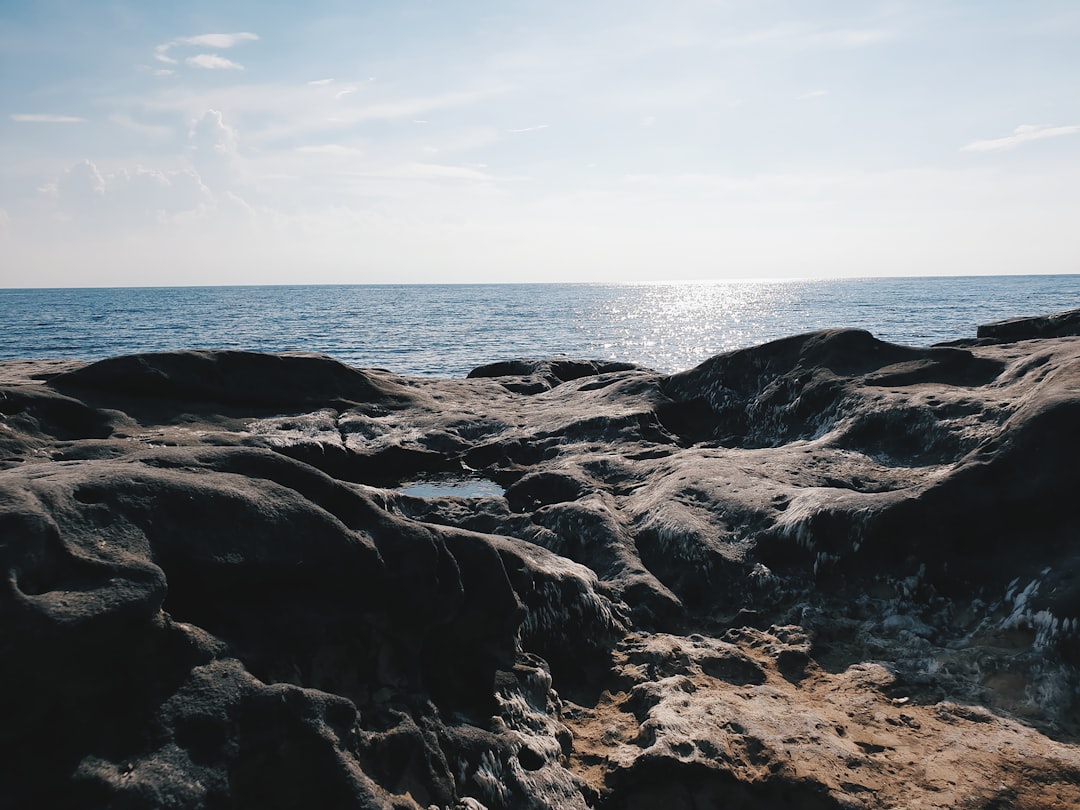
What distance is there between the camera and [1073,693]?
6867 mm

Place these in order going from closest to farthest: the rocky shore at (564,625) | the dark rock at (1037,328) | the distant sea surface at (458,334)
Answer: the rocky shore at (564,625) < the dark rock at (1037,328) < the distant sea surface at (458,334)

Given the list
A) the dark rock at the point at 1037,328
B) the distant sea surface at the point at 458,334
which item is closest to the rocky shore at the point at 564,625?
the dark rock at the point at 1037,328

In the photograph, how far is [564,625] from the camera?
26.0 feet

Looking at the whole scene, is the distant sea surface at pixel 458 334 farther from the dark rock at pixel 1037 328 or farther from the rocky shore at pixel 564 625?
the rocky shore at pixel 564 625

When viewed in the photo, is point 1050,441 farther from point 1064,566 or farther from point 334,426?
point 334,426

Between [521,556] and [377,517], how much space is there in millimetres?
1844

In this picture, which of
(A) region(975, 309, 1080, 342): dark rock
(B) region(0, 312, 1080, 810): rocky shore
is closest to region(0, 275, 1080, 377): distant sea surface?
(A) region(975, 309, 1080, 342): dark rock

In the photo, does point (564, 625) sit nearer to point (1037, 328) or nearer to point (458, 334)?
point (1037, 328)

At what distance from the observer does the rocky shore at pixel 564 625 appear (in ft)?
15.5

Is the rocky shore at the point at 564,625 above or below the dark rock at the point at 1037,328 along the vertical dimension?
below

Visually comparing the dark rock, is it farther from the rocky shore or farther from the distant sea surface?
the distant sea surface

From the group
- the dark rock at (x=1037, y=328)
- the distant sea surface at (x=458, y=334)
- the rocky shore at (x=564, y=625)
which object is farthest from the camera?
the distant sea surface at (x=458, y=334)

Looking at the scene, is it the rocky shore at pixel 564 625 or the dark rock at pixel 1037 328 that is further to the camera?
the dark rock at pixel 1037 328

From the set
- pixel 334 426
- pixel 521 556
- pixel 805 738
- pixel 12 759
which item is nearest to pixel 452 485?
pixel 334 426
